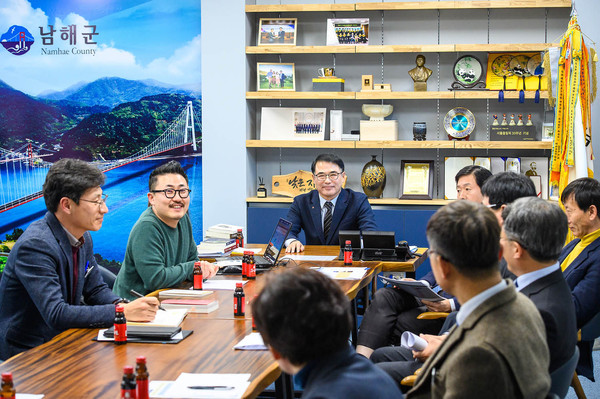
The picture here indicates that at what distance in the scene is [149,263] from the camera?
322 centimetres

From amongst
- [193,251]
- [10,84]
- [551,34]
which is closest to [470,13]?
[551,34]

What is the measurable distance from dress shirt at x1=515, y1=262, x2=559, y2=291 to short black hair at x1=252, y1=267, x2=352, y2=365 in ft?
3.23

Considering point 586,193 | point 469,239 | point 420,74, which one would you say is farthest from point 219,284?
point 420,74

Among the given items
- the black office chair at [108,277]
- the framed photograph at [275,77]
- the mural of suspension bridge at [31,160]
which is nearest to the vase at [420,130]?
the framed photograph at [275,77]

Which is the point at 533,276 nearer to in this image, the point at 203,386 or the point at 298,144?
the point at 203,386

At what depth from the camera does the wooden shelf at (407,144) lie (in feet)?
19.8

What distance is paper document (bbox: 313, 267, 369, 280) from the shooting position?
3.63 metres

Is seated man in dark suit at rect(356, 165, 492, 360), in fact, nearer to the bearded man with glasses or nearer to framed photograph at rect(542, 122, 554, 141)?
the bearded man with glasses

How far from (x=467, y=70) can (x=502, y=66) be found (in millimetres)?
317

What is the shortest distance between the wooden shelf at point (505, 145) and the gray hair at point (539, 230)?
3912 mm

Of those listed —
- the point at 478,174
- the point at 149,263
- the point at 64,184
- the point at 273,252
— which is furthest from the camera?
the point at 478,174

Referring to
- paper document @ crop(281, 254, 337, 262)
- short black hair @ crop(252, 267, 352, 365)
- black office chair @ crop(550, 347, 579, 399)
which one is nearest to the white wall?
paper document @ crop(281, 254, 337, 262)

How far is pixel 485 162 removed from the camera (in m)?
6.12

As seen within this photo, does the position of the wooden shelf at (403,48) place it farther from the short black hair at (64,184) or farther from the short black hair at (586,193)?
the short black hair at (64,184)
